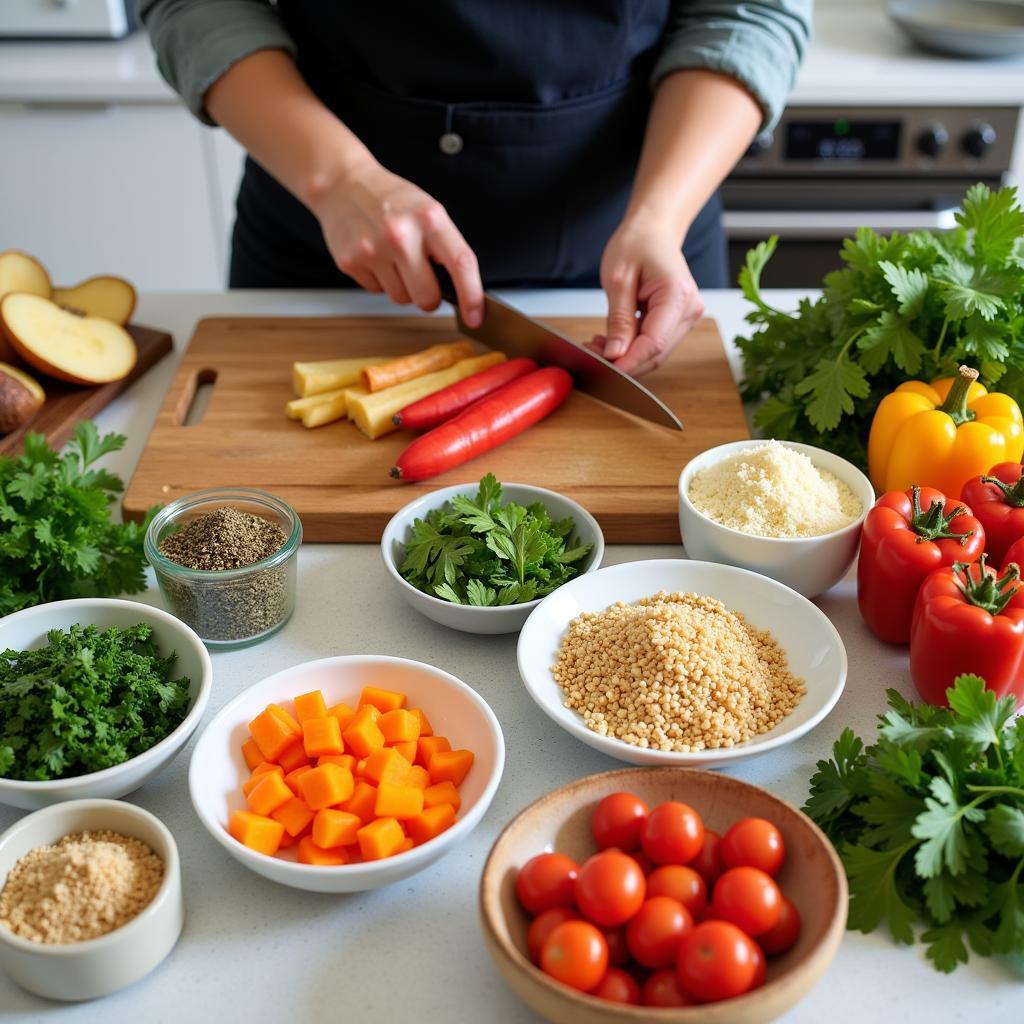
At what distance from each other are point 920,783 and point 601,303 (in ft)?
4.36

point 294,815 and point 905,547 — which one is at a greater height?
point 905,547

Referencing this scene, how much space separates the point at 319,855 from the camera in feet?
3.43

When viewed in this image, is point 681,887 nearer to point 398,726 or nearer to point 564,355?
point 398,726

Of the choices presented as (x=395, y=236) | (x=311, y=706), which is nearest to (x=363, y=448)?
(x=395, y=236)

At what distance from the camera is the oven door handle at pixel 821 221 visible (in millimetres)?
3203

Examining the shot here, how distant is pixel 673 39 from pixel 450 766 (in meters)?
1.48

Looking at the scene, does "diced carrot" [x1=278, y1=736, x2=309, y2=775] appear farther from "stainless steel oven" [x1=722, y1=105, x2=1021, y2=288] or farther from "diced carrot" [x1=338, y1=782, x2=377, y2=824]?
"stainless steel oven" [x1=722, y1=105, x2=1021, y2=288]

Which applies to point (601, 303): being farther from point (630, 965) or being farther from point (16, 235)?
point (16, 235)

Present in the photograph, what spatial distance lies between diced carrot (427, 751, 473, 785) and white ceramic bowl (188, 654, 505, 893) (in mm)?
10

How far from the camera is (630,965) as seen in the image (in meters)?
0.94

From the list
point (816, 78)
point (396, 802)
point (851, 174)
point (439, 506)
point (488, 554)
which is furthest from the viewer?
point (851, 174)

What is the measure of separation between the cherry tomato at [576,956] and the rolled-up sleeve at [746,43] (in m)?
1.56

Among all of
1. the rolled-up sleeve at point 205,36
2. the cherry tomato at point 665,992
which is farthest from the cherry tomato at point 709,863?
the rolled-up sleeve at point 205,36

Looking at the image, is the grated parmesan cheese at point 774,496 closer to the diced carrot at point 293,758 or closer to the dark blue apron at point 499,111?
the diced carrot at point 293,758
